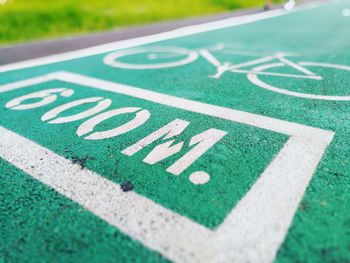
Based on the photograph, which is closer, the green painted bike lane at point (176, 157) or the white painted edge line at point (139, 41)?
the green painted bike lane at point (176, 157)

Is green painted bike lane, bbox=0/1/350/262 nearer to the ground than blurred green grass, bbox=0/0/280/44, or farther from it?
nearer to the ground

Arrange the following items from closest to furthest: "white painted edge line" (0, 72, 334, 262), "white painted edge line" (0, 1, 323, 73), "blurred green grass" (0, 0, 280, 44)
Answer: "white painted edge line" (0, 72, 334, 262), "white painted edge line" (0, 1, 323, 73), "blurred green grass" (0, 0, 280, 44)

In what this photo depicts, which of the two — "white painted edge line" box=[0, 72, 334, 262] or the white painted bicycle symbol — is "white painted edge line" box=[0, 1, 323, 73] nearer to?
the white painted bicycle symbol

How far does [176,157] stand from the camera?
2963mm

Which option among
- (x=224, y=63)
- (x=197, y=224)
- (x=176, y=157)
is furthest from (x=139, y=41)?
(x=197, y=224)

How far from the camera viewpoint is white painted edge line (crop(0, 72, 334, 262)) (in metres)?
2.00

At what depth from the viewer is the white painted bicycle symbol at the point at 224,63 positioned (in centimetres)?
501

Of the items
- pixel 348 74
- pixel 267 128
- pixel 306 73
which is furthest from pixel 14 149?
pixel 348 74

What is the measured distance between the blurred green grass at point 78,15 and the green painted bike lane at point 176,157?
4.13 m

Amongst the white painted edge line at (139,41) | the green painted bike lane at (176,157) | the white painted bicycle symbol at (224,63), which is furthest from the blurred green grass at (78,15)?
the green painted bike lane at (176,157)

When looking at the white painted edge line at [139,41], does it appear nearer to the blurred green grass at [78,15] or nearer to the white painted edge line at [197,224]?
the blurred green grass at [78,15]

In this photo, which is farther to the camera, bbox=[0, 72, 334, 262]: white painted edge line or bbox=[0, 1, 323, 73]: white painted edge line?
bbox=[0, 1, 323, 73]: white painted edge line

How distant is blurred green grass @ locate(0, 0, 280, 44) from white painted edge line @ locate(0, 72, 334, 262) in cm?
706

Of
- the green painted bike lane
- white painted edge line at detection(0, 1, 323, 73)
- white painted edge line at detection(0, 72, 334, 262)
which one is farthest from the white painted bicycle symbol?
white painted edge line at detection(0, 72, 334, 262)
